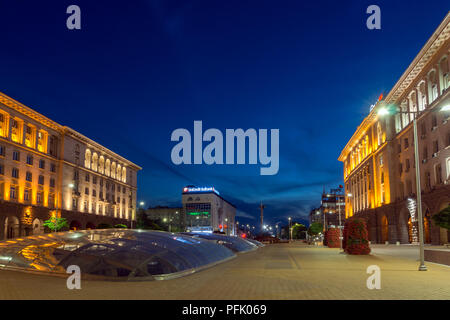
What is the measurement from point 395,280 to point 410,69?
4795cm

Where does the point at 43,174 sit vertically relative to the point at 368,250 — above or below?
above

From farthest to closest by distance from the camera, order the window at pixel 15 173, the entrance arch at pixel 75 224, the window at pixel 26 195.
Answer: the entrance arch at pixel 75 224 < the window at pixel 26 195 < the window at pixel 15 173

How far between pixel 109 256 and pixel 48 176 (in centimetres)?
6353

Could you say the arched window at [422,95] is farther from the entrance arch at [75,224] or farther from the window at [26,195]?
the entrance arch at [75,224]

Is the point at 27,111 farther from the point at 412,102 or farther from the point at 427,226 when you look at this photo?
the point at 427,226

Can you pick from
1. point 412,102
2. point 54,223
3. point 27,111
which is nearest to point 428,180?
point 412,102

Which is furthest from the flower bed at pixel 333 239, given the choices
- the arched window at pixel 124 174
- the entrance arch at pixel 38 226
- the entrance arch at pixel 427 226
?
the arched window at pixel 124 174

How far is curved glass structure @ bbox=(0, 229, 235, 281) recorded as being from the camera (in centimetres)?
1744

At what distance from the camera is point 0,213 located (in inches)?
2388

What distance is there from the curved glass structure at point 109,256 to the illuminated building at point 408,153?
21.8 m

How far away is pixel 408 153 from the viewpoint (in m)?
64.1

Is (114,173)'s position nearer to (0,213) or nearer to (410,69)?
(0,213)

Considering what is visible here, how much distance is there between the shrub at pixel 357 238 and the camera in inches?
1436
